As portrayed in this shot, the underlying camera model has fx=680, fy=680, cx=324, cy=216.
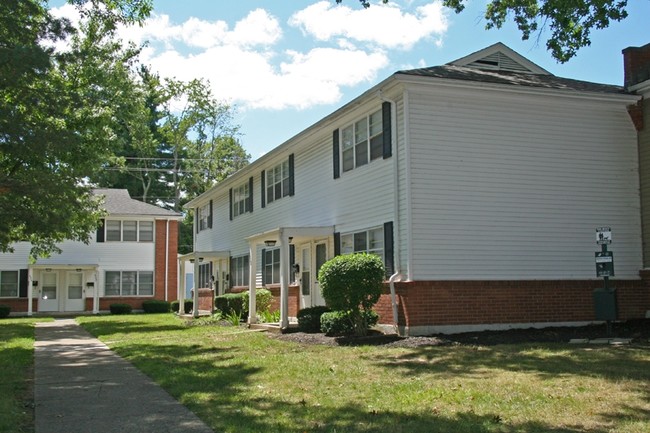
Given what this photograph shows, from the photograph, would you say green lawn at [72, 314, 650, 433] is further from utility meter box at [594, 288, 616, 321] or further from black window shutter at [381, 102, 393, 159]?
black window shutter at [381, 102, 393, 159]

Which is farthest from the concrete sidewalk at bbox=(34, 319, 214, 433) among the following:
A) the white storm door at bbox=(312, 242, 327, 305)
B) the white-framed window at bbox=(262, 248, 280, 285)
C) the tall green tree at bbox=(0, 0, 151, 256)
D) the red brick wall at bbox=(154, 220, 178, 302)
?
the red brick wall at bbox=(154, 220, 178, 302)

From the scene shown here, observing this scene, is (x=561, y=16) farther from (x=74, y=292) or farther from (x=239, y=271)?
(x=74, y=292)

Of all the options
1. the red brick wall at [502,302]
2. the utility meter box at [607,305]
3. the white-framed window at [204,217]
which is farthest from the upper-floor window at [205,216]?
the utility meter box at [607,305]

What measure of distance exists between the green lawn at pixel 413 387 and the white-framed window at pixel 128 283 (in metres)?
26.5

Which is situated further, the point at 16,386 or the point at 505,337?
the point at 505,337

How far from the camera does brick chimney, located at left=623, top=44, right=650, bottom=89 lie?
16672mm

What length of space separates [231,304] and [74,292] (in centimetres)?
1877

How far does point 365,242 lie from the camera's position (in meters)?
16.4

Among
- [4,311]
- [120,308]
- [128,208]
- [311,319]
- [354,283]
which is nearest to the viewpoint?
[354,283]

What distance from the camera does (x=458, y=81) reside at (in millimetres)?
14570

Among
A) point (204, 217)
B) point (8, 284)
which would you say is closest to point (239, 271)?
point (204, 217)

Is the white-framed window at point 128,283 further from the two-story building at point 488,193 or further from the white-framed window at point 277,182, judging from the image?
the two-story building at point 488,193

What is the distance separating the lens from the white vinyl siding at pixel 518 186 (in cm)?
1454

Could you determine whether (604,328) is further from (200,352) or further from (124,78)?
(124,78)
